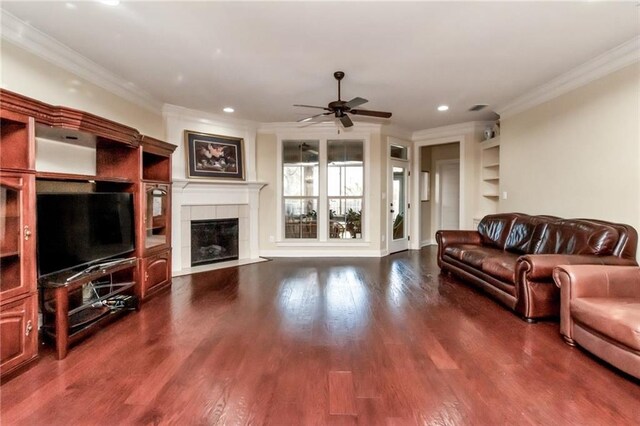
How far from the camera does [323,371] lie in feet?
6.87

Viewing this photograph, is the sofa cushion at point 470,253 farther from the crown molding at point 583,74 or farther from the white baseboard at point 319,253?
the crown molding at point 583,74

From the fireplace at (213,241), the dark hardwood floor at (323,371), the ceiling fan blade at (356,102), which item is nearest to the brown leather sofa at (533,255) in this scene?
the dark hardwood floor at (323,371)

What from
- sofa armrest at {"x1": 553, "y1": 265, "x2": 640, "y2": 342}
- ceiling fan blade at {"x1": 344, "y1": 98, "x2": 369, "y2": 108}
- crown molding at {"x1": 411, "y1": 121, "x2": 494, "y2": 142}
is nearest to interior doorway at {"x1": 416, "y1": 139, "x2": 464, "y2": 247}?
crown molding at {"x1": 411, "y1": 121, "x2": 494, "y2": 142}

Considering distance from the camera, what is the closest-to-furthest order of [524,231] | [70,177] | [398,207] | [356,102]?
[70,177]
[356,102]
[524,231]
[398,207]

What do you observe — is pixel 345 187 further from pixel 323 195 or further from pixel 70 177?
pixel 70 177

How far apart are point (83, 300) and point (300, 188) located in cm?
392

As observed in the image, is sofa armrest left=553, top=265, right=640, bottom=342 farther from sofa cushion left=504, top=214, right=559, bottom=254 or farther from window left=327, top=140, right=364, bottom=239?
window left=327, top=140, right=364, bottom=239

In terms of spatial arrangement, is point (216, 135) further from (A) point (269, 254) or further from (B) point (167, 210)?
(A) point (269, 254)

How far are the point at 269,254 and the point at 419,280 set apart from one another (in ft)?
9.68

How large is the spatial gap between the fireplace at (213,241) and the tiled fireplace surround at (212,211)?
95 mm

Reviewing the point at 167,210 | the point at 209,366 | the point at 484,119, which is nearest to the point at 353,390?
the point at 209,366

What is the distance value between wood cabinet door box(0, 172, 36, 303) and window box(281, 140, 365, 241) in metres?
4.29

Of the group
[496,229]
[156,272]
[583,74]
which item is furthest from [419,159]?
[156,272]

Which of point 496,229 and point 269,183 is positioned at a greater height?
point 269,183
